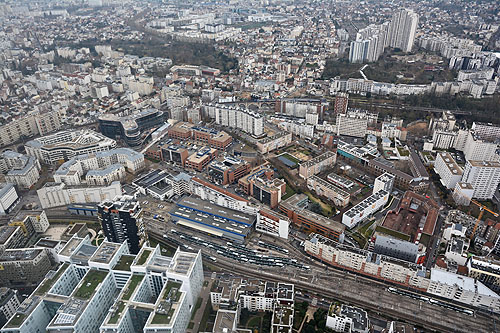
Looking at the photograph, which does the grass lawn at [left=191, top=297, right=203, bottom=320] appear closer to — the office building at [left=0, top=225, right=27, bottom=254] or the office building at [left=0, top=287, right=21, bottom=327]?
the office building at [left=0, top=287, right=21, bottom=327]

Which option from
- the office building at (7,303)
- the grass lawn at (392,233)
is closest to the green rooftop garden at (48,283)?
the office building at (7,303)

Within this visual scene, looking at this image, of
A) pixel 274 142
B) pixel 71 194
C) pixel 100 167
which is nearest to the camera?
pixel 71 194

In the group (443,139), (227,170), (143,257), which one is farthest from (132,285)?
(443,139)

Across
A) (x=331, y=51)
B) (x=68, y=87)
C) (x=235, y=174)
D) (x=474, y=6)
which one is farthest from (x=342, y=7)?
(x=235, y=174)

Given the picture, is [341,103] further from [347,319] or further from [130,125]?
[347,319]

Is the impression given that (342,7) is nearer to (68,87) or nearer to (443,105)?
(443,105)
